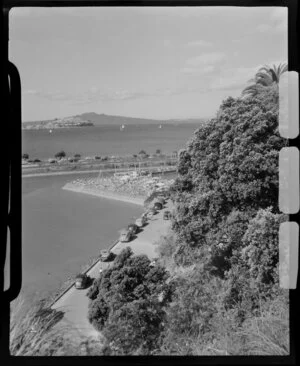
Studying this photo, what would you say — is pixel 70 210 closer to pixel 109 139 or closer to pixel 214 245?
pixel 109 139

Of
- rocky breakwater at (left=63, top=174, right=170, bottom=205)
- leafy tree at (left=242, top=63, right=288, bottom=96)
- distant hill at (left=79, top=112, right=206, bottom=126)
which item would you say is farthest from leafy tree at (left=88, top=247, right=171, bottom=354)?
leafy tree at (left=242, top=63, right=288, bottom=96)

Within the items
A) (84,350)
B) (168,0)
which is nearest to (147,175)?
(84,350)

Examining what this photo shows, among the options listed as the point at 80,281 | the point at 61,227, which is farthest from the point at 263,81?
the point at 80,281

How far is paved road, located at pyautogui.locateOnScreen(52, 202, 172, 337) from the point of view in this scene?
346 centimetres

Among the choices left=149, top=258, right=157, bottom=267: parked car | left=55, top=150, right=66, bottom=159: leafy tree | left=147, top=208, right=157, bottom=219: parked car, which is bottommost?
left=149, top=258, right=157, bottom=267: parked car

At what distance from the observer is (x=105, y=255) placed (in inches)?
164

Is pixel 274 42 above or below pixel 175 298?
above

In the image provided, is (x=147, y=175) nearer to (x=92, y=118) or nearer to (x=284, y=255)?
(x=92, y=118)

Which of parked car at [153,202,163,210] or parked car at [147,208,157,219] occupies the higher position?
parked car at [153,202,163,210]

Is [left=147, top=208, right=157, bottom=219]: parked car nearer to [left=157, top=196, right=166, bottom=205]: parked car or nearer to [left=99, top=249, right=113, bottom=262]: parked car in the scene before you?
[left=157, top=196, right=166, bottom=205]: parked car

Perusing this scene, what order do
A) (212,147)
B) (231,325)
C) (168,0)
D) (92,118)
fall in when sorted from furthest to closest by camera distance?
(212,147), (92,118), (231,325), (168,0)

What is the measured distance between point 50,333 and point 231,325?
132 centimetres

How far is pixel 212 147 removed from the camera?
14.6 ft

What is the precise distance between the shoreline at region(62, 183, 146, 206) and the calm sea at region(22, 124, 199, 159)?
1.46ft
